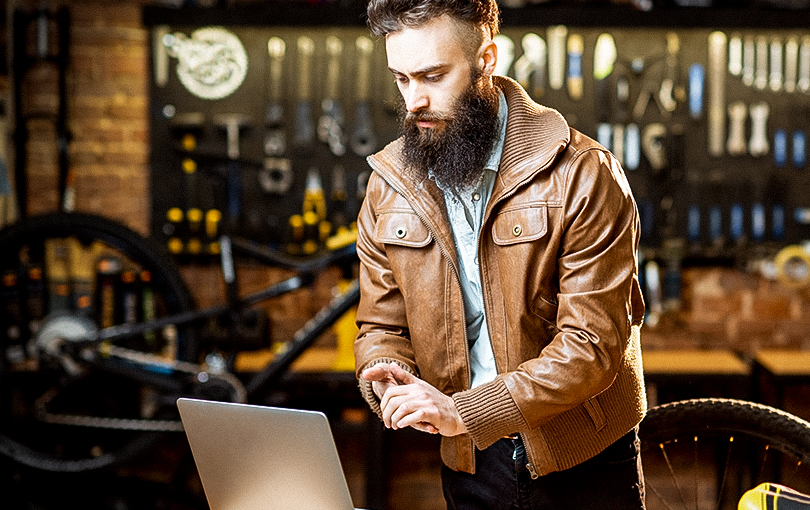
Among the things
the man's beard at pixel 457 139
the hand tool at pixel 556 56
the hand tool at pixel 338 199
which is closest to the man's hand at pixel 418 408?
the man's beard at pixel 457 139

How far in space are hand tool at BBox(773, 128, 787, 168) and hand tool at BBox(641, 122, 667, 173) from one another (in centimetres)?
53

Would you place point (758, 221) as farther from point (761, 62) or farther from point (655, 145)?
point (761, 62)

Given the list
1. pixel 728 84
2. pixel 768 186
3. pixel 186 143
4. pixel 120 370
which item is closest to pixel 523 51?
pixel 728 84

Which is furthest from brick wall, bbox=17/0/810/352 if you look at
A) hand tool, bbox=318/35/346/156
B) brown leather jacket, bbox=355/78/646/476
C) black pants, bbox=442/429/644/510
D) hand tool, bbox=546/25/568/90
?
brown leather jacket, bbox=355/78/646/476

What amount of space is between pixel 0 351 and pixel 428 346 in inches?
113

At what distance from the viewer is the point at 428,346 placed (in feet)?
6.06

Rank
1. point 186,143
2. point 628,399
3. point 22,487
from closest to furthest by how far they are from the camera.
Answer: point 628,399
point 22,487
point 186,143

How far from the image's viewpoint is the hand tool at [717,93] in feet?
13.8

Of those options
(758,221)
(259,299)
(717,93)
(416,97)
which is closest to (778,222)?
(758,221)

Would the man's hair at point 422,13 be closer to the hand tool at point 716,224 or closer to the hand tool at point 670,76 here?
the hand tool at point 670,76

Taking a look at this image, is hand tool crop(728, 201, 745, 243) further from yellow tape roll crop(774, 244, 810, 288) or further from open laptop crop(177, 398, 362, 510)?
open laptop crop(177, 398, 362, 510)

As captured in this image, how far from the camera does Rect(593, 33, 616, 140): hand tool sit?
4.23 m

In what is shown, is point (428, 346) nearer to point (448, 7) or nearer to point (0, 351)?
point (448, 7)

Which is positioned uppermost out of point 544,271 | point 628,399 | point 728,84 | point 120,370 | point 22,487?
point 728,84
